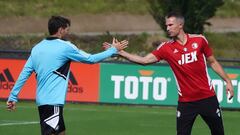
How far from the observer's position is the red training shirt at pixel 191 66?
10.1 m

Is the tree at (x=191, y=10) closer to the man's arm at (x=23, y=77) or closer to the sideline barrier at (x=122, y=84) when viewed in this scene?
the sideline barrier at (x=122, y=84)

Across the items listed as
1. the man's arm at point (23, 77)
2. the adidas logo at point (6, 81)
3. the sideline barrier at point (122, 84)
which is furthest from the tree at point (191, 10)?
the man's arm at point (23, 77)

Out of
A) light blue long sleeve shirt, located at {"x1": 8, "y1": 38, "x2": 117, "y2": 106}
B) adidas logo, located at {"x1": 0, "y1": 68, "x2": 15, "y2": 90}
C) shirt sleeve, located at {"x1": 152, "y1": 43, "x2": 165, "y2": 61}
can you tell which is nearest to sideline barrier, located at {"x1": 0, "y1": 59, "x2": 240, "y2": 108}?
adidas logo, located at {"x1": 0, "y1": 68, "x2": 15, "y2": 90}

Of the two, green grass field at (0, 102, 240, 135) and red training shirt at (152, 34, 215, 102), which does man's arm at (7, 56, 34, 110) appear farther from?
green grass field at (0, 102, 240, 135)

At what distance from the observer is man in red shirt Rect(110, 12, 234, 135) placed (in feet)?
33.1

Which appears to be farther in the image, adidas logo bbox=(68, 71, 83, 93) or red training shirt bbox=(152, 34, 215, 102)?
adidas logo bbox=(68, 71, 83, 93)

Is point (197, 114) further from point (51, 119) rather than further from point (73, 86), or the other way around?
point (73, 86)

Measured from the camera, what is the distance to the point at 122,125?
1580 cm

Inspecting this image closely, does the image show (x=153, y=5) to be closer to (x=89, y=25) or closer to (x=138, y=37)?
(x=138, y=37)

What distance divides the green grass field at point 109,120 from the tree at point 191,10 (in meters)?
14.4

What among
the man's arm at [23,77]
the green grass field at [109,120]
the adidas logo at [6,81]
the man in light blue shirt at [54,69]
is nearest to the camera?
the man in light blue shirt at [54,69]

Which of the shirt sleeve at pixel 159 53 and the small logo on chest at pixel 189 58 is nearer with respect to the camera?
the small logo on chest at pixel 189 58

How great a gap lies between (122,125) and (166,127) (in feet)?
2.87

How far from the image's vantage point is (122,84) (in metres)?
19.5
